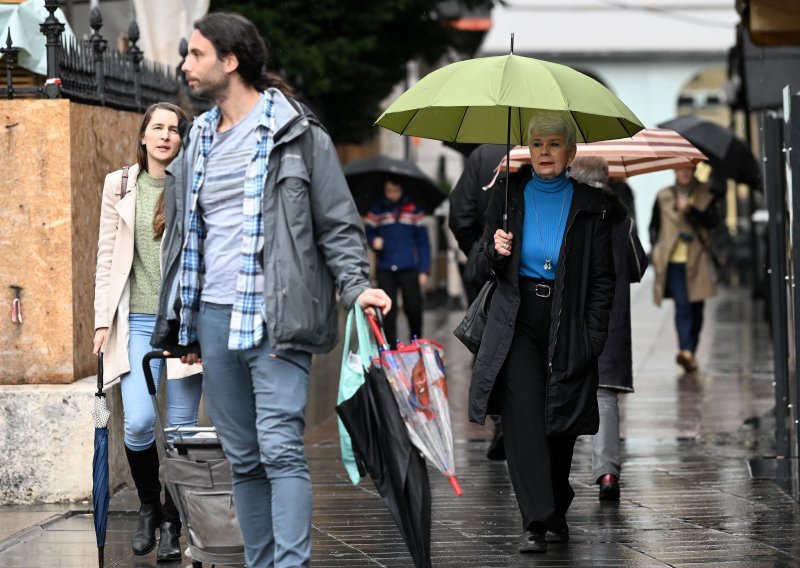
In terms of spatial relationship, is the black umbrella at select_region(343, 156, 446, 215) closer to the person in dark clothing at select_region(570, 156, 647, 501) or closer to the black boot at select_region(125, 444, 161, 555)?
the person in dark clothing at select_region(570, 156, 647, 501)

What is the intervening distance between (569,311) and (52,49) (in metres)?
2.90

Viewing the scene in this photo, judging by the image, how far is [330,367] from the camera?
12227mm

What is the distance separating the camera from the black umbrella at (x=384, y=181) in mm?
13875

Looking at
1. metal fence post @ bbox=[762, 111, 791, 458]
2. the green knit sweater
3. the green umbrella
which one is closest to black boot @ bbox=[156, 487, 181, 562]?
the green knit sweater

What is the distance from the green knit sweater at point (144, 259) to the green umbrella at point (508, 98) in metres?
1.09

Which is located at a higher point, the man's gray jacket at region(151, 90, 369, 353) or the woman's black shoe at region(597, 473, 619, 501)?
the man's gray jacket at region(151, 90, 369, 353)

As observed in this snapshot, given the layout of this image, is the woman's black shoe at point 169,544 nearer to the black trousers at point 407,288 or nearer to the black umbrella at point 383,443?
the black umbrella at point 383,443

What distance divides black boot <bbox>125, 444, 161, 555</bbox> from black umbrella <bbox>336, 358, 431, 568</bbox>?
1.77m

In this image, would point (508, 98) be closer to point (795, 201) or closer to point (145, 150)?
point (145, 150)

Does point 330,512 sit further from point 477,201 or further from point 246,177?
point 246,177

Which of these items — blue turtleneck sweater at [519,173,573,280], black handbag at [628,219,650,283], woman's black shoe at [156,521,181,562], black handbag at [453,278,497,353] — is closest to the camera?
woman's black shoe at [156,521,181,562]

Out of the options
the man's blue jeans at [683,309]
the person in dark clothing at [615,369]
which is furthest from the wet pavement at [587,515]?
the man's blue jeans at [683,309]

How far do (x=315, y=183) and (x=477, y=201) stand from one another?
3.70m

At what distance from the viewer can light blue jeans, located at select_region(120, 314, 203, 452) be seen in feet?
21.3
